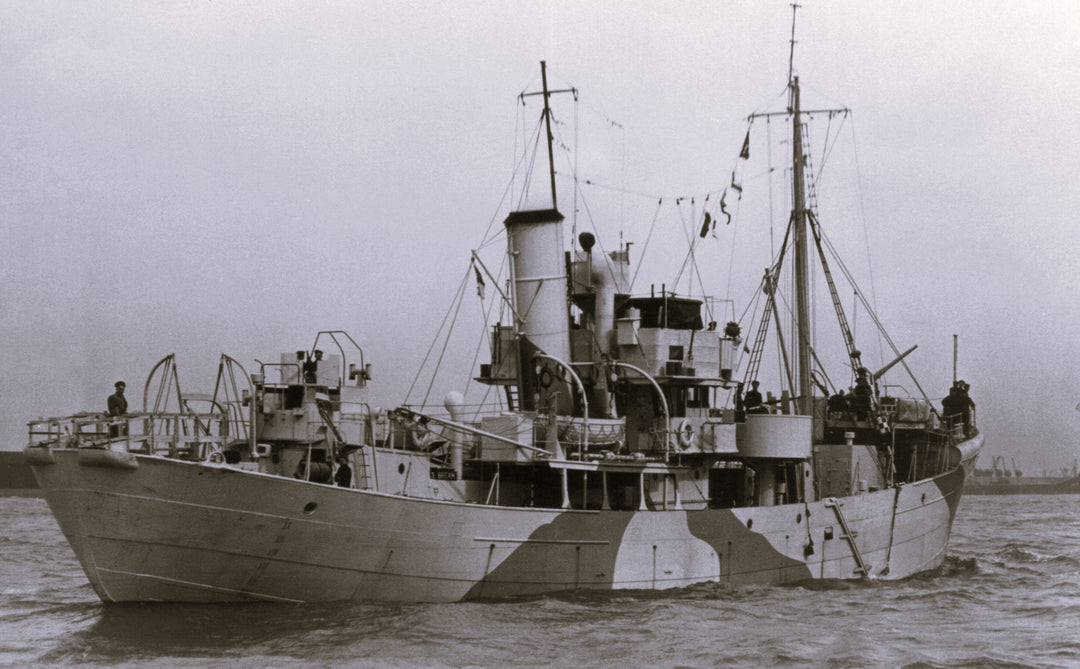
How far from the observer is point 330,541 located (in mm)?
19969

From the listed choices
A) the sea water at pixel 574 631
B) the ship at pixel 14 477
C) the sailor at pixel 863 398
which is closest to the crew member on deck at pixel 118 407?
the sea water at pixel 574 631

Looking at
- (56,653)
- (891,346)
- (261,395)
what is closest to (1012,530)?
(891,346)

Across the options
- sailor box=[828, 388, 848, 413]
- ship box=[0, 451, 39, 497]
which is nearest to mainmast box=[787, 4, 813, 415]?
sailor box=[828, 388, 848, 413]

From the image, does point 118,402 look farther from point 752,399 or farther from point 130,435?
point 752,399

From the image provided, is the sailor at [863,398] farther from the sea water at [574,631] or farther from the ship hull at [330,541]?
the ship hull at [330,541]

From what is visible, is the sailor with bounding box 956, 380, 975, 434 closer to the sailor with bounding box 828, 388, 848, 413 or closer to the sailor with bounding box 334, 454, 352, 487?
the sailor with bounding box 828, 388, 848, 413

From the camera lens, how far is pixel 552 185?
25.8m

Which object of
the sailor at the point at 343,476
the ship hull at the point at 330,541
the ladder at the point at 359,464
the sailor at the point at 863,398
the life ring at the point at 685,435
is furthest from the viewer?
the sailor at the point at 863,398

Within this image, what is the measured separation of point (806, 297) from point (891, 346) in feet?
9.42

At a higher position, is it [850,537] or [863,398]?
[863,398]

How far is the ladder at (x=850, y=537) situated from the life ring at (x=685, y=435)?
4362 mm

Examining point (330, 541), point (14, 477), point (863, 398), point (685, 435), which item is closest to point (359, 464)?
point (330, 541)

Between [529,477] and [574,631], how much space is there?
5.14 m

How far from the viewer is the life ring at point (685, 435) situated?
25094mm
